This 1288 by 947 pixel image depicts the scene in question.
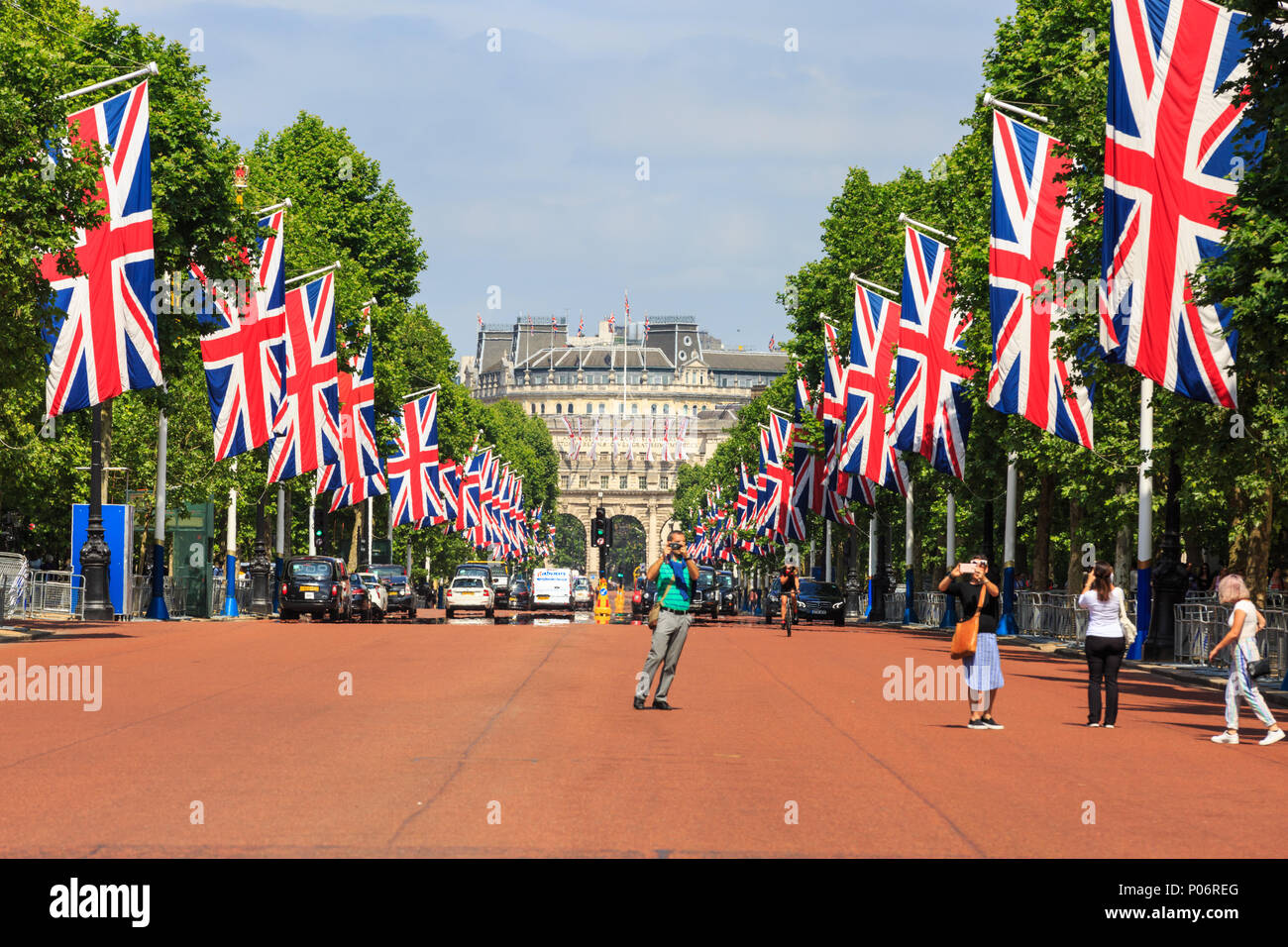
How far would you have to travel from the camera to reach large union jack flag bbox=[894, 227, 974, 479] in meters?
43.1

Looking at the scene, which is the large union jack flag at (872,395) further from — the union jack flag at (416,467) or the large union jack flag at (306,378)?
the union jack flag at (416,467)

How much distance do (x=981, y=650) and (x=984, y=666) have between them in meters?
0.18

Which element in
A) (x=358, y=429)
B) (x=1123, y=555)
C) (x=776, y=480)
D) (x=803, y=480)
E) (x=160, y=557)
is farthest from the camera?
(x=776, y=480)

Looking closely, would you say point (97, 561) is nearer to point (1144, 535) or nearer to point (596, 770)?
point (1144, 535)

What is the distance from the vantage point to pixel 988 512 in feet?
175

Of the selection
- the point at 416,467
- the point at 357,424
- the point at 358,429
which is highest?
the point at 357,424

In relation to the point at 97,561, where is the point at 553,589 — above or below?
below

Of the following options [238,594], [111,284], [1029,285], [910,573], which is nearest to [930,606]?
[910,573]

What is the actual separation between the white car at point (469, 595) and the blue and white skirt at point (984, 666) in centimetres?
4639

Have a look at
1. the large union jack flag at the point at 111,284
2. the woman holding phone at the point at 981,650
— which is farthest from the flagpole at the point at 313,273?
the woman holding phone at the point at 981,650

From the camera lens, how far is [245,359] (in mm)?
41438

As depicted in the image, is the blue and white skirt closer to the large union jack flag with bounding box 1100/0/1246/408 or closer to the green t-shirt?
the green t-shirt

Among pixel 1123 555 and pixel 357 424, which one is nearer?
pixel 1123 555

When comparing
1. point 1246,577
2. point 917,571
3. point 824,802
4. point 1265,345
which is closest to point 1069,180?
point 1246,577
